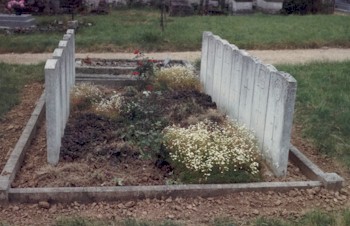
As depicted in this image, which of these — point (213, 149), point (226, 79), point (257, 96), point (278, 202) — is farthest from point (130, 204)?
point (226, 79)

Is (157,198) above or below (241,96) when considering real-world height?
below

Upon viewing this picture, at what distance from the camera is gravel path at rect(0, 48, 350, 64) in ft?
40.6

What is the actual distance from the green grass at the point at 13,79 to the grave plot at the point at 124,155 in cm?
73

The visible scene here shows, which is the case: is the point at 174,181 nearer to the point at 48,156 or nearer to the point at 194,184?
the point at 194,184

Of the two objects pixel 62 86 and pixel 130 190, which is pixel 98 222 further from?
pixel 62 86

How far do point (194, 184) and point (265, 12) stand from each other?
1753cm

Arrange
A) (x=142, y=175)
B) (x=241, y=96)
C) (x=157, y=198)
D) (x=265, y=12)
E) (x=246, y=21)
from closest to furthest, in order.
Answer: (x=157, y=198)
(x=142, y=175)
(x=241, y=96)
(x=246, y=21)
(x=265, y=12)

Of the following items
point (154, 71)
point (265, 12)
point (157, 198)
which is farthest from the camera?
point (265, 12)

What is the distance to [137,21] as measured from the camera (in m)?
18.0

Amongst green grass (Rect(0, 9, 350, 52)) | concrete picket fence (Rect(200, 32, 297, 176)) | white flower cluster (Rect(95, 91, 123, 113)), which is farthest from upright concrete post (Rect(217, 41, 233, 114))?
green grass (Rect(0, 9, 350, 52))

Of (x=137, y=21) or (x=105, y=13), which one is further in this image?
(x=105, y=13)

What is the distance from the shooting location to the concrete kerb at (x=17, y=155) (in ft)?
16.8

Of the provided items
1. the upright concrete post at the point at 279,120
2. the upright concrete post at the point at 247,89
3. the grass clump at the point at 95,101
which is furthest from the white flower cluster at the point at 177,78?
the upright concrete post at the point at 279,120

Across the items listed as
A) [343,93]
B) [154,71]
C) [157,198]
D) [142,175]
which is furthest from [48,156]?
[343,93]
